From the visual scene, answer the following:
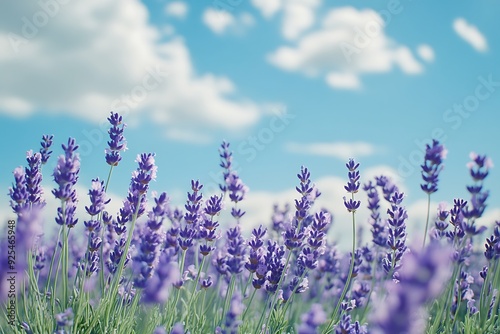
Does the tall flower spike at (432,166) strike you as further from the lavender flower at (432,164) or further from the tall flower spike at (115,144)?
the tall flower spike at (115,144)

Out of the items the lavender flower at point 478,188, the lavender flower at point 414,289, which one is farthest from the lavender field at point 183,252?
the lavender flower at point 414,289

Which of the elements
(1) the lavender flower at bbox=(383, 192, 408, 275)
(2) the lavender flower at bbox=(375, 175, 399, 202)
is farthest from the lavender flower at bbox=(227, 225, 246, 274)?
(2) the lavender flower at bbox=(375, 175, 399, 202)

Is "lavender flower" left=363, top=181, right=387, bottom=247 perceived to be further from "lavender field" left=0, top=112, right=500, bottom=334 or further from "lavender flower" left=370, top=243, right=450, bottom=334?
"lavender flower" left=370, top=243, right=450, bottom=334

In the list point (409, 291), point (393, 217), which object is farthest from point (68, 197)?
point (409, 291)

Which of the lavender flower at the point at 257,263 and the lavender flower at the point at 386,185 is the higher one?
the lavender flower at the point at 386,185

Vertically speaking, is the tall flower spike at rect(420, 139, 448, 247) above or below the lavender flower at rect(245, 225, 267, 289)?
above

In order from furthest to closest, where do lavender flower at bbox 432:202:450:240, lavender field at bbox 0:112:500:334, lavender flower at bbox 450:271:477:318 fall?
lavender flower at bbox 432:202:450:240
lavender flower at bbox 450:271:477:318
lavender field at bbox 0:112:500:334

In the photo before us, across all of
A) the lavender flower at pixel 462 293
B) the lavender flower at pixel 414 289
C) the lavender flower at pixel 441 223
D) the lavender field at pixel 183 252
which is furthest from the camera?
the lavender flower at pixel 441 223

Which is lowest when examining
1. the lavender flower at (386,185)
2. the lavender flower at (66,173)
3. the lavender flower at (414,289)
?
the lavender flower at (414,289)

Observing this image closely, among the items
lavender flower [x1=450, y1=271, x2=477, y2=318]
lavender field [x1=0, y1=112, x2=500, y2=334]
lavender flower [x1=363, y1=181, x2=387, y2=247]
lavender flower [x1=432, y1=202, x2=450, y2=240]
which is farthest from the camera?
lavender flower [x1=363, y1=181, x2=387, y2=247]

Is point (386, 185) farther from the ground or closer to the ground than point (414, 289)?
farther from the ground

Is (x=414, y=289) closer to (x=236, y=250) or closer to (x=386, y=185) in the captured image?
(x=236, y=250)

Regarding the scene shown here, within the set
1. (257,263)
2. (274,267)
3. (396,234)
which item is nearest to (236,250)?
(257,263)

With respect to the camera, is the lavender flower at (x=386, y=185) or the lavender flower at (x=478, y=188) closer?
the lavender flower at (x=478, y=188)
